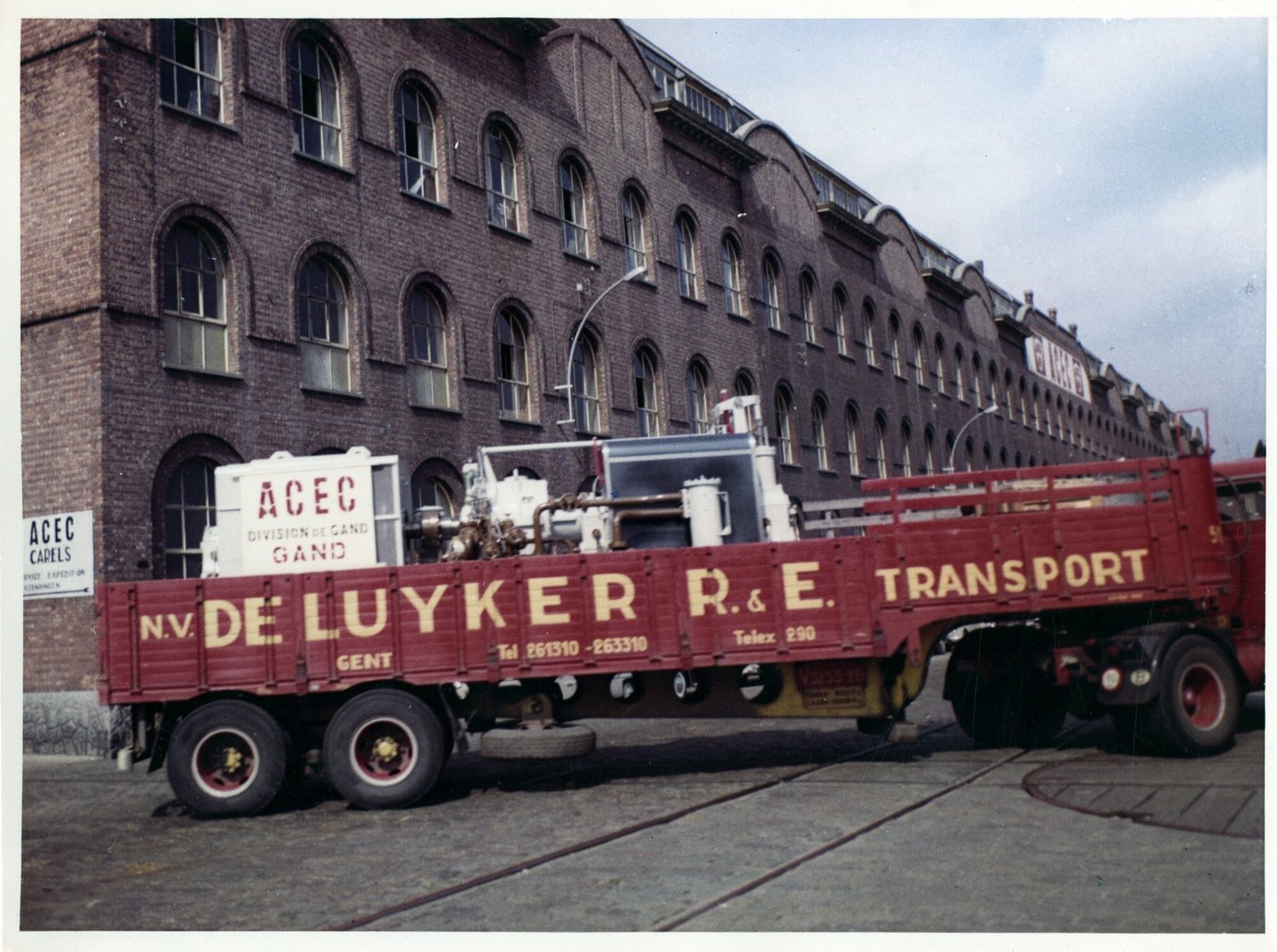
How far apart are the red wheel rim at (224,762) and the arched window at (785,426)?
2457 cm

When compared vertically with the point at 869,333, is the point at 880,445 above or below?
below

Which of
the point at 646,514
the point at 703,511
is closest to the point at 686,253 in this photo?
the point at 646,514

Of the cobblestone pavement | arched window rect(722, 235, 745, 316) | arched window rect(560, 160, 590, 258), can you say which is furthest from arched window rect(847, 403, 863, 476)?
the cobblestone pavement

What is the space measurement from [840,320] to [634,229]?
38.9 ft

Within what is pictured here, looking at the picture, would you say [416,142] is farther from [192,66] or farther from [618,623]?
[618,623]

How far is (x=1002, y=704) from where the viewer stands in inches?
543

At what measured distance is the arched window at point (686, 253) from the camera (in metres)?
31.5

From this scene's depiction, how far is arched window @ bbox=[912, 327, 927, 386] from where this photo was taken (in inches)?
1783

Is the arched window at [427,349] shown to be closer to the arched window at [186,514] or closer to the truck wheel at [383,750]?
the arched window at [186,514]

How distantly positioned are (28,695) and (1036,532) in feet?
42.3

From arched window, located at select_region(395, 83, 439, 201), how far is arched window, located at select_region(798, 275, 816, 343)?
618 inches
